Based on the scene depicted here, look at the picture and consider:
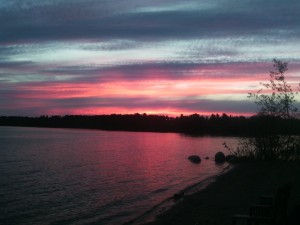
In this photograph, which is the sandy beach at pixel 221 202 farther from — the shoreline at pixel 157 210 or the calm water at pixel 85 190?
the calm water at pixel 85 190

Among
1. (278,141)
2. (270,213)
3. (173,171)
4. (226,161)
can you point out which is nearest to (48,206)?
(270,213)

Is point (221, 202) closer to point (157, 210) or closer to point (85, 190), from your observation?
point (157, 210)

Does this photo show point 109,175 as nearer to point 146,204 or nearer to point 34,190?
point 34,190

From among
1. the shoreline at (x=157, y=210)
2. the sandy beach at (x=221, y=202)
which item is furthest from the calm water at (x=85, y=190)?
the sandy beach at (x=221, y=202)

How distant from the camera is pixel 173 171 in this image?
131ft

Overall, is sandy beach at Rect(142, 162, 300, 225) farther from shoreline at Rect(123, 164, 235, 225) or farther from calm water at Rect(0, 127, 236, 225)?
calm water at Rect(0, 127, 236, 225)

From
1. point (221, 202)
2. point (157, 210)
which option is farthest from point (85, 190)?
point (221, 202)

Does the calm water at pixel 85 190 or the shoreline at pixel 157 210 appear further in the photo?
the calm water at pixel 85 190

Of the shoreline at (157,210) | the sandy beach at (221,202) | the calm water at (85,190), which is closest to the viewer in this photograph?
the sandy beach at (221,202)

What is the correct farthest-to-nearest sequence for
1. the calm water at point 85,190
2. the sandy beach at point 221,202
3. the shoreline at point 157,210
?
the calm water at point 85,190 → the shoreline at point 157,210 → the sandy beach at point 221,202

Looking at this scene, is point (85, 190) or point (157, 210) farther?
point (85, 190)

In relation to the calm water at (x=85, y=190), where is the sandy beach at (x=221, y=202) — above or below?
above

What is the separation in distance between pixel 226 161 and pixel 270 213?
4154cm

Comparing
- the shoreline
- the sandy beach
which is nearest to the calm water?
the shoreline
